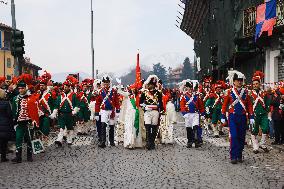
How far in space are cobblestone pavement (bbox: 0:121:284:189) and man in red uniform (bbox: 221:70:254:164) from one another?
15.1 inches

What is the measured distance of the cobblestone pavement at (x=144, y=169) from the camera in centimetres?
823

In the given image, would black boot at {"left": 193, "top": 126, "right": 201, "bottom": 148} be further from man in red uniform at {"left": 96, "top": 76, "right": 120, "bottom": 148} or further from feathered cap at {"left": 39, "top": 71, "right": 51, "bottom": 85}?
feathered cap at {"left": 39, "top": 71, "right": 51, "bottom": 85}

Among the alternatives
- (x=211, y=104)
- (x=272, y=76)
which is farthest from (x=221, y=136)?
(x=272, y=76)

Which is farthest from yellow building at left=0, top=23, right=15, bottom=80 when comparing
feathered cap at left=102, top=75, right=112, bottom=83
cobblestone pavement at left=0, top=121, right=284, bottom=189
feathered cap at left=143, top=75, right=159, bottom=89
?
cobblestone pavement at left=0, top=121, right=284, bottom=189

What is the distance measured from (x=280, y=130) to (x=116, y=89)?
5.03m

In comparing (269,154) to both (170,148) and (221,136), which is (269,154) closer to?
(170,148)

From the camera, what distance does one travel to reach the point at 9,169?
1001cm

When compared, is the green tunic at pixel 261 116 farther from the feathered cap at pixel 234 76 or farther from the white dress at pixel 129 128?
the white dress at pixel 129 128

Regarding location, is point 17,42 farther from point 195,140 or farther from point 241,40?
point 241,40

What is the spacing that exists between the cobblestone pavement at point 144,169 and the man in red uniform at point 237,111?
38 cm

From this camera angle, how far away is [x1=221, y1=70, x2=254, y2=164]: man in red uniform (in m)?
10.7

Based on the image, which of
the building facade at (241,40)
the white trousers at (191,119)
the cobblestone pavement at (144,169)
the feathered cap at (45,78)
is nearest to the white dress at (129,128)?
the cobblestone pavement at (144,169)

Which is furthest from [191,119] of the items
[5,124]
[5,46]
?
[5,46]

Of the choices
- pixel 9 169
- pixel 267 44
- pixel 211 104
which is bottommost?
pixel 9 169
